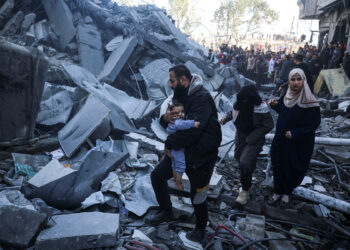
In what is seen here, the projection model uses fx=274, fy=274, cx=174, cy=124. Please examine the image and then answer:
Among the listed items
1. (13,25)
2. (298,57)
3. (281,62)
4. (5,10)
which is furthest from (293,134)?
(281,62)

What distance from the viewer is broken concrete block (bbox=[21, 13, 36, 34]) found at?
8.72 meters

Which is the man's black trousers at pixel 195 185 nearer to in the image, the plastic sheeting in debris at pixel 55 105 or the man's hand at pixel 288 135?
the man's hand at pixel 288 135

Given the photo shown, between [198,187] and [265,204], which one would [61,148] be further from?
[265,204]

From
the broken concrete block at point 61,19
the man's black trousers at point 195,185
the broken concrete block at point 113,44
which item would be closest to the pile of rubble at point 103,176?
the man's black trousers at point 195,185

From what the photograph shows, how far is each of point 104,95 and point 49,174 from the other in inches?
107

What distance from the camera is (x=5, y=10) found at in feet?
27.5

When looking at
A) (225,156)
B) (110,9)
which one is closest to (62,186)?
(225,156)

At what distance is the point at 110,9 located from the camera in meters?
11.5

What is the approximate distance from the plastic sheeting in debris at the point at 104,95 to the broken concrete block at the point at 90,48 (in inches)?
51.6

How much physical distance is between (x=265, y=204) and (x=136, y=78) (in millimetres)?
5541

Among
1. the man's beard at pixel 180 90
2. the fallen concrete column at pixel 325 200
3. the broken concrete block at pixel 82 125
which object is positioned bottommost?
the fallen concrete column at pixel 325 200

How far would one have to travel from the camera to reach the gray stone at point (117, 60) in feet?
24.7

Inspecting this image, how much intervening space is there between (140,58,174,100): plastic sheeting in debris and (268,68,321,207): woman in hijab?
4018mm

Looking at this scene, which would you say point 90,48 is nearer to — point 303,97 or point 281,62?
point 303,97
